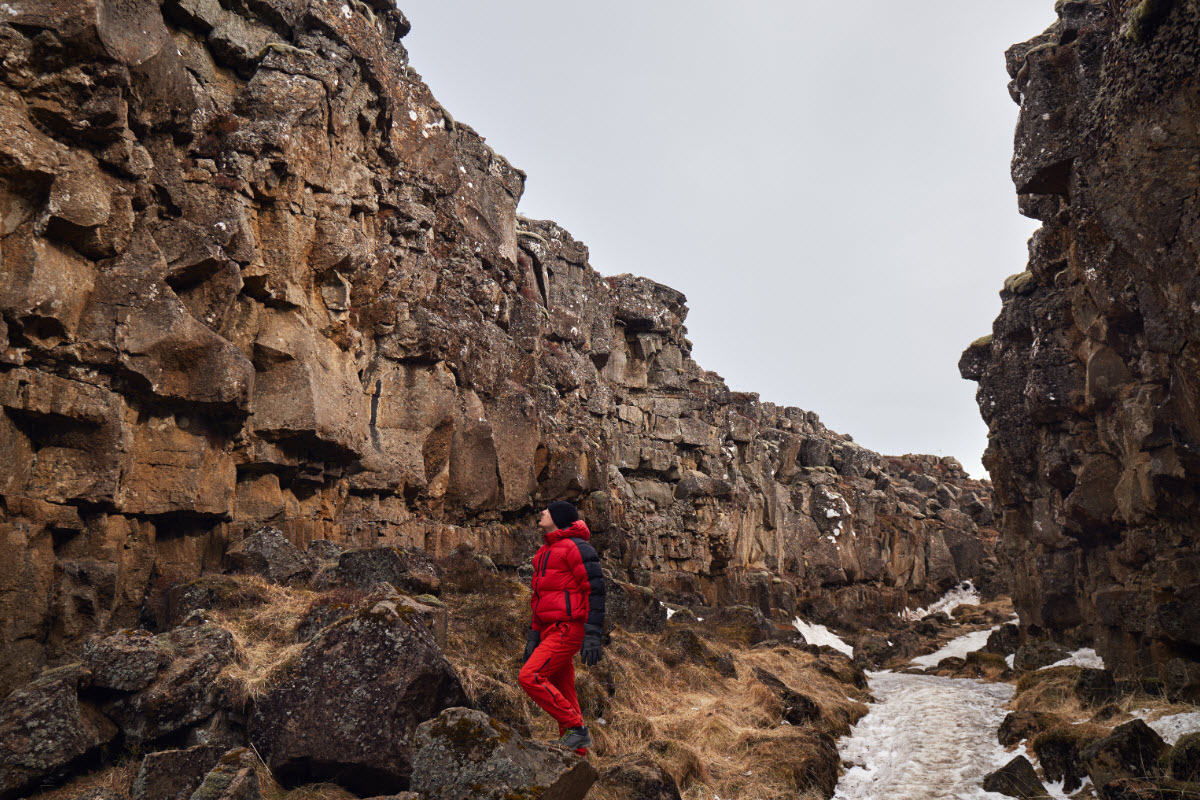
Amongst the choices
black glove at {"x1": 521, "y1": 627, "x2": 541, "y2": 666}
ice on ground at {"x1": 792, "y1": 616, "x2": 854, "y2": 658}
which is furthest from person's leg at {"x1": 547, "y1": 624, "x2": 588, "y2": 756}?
ice on ground at {"x1": 792, "y1": 616, "x2": 854, "y2": 658}

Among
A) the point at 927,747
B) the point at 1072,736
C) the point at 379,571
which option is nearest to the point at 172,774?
the point at 379,571

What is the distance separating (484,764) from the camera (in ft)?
20.1

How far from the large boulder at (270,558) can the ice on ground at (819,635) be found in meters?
29.2

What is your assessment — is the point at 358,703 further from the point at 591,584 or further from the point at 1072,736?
the point at 1072,736

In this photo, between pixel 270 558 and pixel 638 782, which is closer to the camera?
pixel 638 782

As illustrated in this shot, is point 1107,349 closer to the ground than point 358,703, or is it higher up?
higher up

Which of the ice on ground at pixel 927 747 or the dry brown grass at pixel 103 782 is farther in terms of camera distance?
the ice on ground at pixel 927 747

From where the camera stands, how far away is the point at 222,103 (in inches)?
570

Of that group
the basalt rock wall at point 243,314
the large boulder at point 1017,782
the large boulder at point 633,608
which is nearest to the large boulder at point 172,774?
the basalt rock wall at point 243,314

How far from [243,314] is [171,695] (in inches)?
331

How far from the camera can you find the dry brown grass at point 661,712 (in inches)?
376

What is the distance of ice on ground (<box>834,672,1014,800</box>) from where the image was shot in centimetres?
1026

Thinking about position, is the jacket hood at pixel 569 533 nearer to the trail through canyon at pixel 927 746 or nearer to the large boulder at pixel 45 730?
the large boulder at pixel 45 730

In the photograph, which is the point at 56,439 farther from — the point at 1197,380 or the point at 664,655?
Answer: the point at 1197,380
